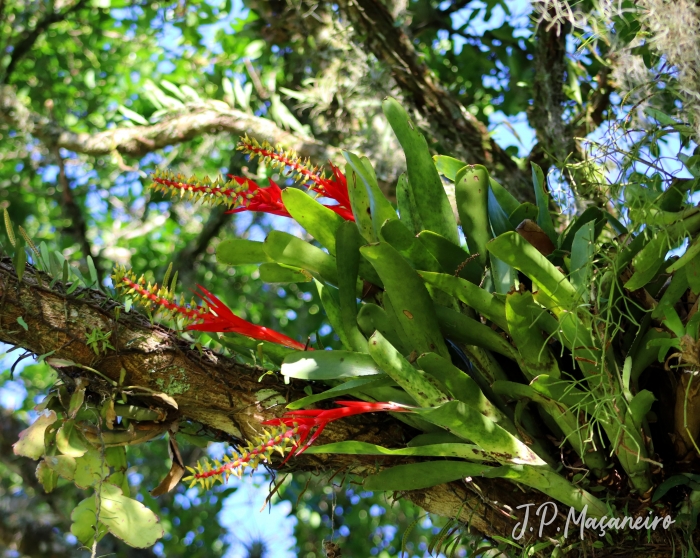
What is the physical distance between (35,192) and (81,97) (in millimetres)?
496

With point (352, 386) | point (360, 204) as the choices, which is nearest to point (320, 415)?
point (352, 386)

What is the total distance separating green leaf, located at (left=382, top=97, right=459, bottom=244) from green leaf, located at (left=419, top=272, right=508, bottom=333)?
0.09 meters

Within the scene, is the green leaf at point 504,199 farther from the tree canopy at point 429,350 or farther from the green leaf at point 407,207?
the green leaf at point 407,207

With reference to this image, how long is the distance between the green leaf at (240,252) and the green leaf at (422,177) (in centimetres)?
21

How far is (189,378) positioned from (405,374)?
0.94 ft

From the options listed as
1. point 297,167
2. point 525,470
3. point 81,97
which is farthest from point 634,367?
point 81,97

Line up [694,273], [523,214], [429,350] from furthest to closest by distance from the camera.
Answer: [523,214] → [429,350] → [694,273]

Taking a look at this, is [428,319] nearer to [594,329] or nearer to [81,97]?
[594,329]

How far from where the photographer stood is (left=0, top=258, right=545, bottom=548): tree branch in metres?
0.87

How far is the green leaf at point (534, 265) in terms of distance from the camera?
767mm

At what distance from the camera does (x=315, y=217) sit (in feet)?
3.03

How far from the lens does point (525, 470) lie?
81cm

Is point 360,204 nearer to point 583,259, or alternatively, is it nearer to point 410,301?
point 410,301

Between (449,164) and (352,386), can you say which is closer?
(352,386)
